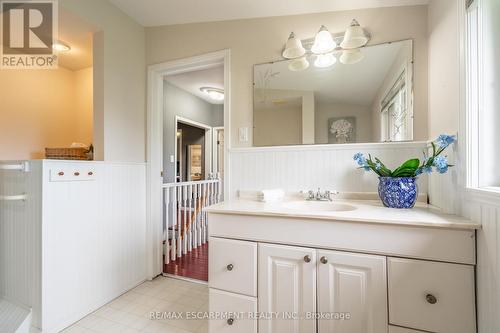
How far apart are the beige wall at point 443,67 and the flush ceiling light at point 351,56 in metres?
0.40

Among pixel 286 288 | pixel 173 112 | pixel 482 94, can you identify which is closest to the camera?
pixel 482 94

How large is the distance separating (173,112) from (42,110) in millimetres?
1538

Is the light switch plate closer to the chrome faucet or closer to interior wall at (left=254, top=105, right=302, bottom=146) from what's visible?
interior wall at (left=254, top=105, right=302, bottom=146)

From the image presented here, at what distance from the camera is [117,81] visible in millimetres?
1850

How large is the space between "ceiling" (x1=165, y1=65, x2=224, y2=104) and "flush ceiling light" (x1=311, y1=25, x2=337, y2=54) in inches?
64.8

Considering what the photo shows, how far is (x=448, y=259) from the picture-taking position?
0.87 meters

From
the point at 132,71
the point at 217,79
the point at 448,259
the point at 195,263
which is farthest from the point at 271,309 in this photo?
the point at 217,79

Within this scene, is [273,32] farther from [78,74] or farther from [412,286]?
[78,74]

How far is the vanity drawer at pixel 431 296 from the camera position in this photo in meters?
0.86

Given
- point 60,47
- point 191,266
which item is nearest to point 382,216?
point 191,266

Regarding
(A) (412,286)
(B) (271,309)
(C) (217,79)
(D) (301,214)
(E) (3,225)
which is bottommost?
(B) (271,309)

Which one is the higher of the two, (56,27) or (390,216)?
(56,27)

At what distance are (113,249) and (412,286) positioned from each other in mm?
2041

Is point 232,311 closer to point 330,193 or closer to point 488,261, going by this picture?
point 330,193
